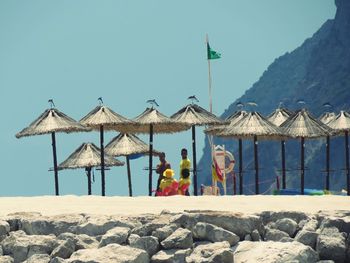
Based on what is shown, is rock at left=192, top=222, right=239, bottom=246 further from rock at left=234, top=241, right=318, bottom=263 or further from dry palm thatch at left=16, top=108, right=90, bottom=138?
dry palm thatch at left=16, top=108, right=90, bottom=138

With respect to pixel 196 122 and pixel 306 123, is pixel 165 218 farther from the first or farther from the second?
pixel 306 123

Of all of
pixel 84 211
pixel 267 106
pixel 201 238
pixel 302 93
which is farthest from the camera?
pixel 267 106

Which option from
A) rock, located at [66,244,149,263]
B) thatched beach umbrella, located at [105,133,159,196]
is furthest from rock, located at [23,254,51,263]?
thatched beach umbrella, located at [105,133,159,196]

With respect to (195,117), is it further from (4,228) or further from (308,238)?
(308,238)

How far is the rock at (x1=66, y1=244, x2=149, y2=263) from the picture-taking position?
11094mm

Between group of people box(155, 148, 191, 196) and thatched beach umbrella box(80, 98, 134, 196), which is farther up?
thatched beach umbrella box(80, 98, 134, 196)

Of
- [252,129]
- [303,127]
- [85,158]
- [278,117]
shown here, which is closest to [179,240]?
[252,129]

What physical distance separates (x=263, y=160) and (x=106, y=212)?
131 m

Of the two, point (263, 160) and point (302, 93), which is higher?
point (302, 93)

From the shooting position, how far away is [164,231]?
462 inches

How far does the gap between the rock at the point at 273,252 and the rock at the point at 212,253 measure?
183 mm

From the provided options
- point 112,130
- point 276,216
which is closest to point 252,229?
point 276,216

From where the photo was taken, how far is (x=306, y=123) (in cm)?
2900

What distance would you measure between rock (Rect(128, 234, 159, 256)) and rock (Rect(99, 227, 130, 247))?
171mm
